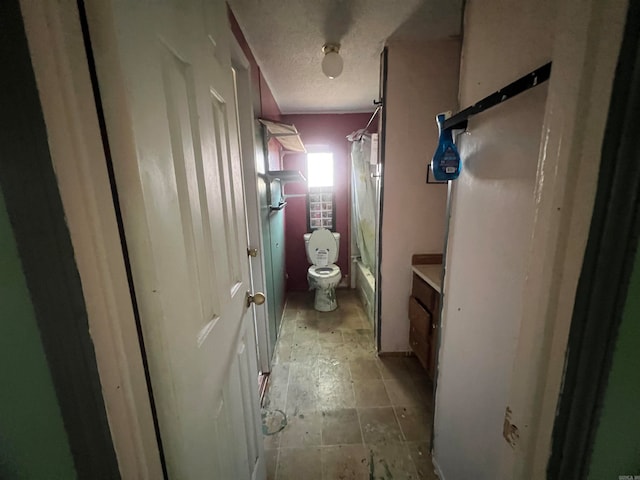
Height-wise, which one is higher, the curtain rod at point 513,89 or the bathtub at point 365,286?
the curtain rod at point 513,89

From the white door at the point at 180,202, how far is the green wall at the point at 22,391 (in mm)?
128

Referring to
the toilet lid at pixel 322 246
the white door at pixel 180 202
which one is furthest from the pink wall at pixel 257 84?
the toilet lid at pixel 322 246

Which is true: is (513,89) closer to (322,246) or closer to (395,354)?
(395,354)

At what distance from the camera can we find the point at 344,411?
64.0 inches

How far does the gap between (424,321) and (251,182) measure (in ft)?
5.01

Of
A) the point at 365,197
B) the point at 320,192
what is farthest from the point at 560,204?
the point at 320,192

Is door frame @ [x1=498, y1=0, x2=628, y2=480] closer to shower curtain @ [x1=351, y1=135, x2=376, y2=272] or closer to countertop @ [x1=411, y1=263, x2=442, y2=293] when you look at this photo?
countertop @ [x1=411, y1=263, x2=442, y2=293]

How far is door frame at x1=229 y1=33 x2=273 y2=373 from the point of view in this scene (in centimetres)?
156

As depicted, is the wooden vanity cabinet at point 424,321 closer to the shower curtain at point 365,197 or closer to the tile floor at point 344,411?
the tile floor at point 344,411

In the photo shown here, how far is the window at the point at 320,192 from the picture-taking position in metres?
3.40

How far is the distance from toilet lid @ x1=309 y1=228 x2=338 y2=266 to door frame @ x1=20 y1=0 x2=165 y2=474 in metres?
2.67

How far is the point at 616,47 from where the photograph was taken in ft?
1.09

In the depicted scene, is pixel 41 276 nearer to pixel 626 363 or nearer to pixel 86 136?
pixel 86 136

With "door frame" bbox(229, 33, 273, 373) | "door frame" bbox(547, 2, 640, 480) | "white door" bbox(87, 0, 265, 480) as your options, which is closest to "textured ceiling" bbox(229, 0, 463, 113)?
"door frame" bbox(229, 33, 273, 373)
